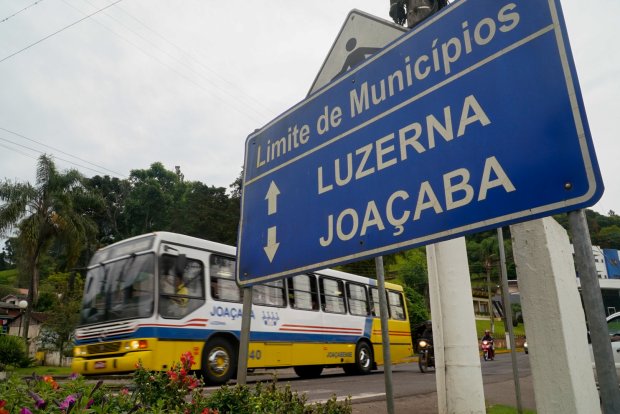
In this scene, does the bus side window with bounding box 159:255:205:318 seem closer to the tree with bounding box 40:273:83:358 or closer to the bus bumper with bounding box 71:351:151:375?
the bus bumper with bounding box 71:351:151:375

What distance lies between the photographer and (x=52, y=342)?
25672 millimetres

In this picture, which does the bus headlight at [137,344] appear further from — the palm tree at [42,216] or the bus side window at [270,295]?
the palm tree at [42,216]

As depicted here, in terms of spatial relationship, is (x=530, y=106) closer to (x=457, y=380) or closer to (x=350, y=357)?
(x=457, y=380)

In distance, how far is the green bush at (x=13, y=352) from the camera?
19359 mm

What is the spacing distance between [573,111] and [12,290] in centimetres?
5677

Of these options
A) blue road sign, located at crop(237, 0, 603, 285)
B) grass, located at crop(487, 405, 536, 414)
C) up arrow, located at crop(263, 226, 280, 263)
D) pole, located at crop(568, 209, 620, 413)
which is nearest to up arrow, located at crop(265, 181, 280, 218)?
blue road sign, located at crop(237, 0, 603, 285)

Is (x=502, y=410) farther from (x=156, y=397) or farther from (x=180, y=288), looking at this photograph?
(x=180, y=288)

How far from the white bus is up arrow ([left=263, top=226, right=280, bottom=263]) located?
636cm

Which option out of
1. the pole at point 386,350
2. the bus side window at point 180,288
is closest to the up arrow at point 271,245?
the pole at point 386,350

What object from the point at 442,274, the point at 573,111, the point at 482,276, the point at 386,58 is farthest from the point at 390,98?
the point at 482,276

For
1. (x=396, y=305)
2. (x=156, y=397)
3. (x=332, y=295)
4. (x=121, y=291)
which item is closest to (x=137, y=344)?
(x=121, y=291)

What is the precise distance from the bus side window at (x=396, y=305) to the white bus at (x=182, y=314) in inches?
168

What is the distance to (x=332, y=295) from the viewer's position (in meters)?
13.4

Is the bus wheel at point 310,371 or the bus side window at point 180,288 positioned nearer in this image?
the bus side window at point 180,288
